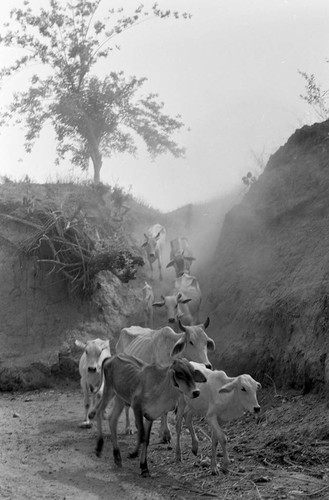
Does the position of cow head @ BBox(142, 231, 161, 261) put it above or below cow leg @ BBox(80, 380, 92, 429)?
above

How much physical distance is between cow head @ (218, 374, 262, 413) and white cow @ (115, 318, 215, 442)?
1.44 metres

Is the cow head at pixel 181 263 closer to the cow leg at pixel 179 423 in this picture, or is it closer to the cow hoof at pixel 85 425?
the cow hoof at pixel 85 425

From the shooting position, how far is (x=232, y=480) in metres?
8.17

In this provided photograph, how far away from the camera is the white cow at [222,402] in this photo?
348 inches

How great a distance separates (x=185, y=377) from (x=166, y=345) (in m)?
3.22

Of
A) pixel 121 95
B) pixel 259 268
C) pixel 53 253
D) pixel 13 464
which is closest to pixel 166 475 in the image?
pixel 13 464

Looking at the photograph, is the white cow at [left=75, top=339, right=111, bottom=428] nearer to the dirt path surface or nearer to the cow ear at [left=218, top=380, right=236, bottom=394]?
the dirt path surface

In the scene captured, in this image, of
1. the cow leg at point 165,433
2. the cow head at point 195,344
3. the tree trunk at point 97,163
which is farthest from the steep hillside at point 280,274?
the tree trunk at point 97,163

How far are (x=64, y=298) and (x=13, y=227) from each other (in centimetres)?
260

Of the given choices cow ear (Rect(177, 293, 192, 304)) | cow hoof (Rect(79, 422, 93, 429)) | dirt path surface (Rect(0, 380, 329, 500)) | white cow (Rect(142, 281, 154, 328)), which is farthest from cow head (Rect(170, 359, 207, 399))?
white cow (Rect(142, 281, 154, 328))

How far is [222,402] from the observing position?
Answer: 9203mm

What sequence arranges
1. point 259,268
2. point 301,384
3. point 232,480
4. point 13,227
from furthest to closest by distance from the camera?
1. point 13,227
2. point 259,268
3. point 301,384
4. point 232,480

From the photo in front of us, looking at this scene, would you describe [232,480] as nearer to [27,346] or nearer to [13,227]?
[27,346]

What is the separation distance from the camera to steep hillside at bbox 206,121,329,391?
11.1m
